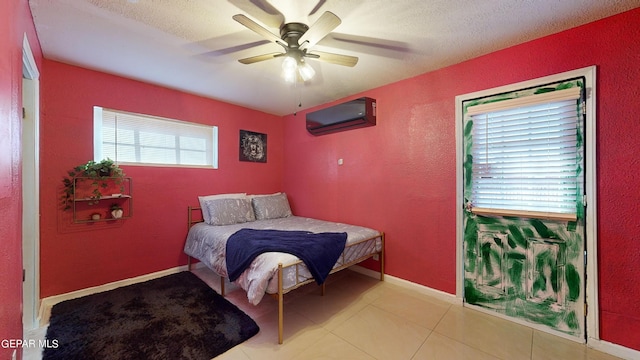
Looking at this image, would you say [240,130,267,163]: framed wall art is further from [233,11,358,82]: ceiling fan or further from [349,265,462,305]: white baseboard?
[349,265,462,305]: white baseboard

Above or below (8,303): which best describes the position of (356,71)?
above

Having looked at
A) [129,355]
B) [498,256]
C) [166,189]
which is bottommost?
[129,355]

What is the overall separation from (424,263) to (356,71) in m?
2.25

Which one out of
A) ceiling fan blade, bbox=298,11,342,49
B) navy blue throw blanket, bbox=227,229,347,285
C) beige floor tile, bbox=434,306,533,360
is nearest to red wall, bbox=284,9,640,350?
beige floor tile, bbox=434,306,533,360

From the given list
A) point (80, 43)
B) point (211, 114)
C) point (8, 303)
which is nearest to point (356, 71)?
point (211, 114)

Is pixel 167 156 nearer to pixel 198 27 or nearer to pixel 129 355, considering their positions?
pixel 198 27

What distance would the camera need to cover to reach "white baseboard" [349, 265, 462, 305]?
2377mm

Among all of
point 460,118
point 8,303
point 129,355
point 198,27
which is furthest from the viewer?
point 460,118

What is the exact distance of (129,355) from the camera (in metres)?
1.63

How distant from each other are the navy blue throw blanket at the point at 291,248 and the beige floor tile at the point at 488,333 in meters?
1.07

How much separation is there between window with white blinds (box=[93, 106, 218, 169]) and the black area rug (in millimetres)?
1530

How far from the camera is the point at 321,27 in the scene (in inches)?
57.9

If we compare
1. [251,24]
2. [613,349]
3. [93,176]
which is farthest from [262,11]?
[613,349]

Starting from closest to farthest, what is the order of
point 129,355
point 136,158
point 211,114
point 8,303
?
point 8,303, point 129,355, point 136,158, point 211,114
